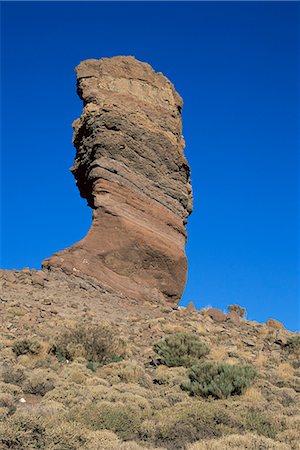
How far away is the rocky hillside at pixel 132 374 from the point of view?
27.3ft

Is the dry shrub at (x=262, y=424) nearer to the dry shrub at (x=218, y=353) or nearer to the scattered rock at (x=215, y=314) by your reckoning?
the dry shrub at (x=218, y=353)

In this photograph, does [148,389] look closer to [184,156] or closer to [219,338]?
[219,338]

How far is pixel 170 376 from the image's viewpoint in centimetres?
1367

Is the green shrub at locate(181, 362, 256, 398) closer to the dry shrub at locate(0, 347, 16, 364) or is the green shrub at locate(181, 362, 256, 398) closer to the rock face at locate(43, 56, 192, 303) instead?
the dry shrub at locate(0, 347, 16, 364)

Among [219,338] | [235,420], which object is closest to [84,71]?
[219,338]

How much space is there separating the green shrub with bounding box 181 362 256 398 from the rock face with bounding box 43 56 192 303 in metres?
10.4

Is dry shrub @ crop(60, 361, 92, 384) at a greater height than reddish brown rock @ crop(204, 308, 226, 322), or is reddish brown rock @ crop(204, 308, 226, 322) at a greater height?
reddish brown rock @ crop(204, 308, 226, 322)

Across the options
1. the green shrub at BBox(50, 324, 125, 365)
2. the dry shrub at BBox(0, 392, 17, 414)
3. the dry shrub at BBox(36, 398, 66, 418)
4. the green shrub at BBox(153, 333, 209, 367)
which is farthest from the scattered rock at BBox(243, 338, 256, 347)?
the dry shrub at BBox(0, 392, 17, 414)

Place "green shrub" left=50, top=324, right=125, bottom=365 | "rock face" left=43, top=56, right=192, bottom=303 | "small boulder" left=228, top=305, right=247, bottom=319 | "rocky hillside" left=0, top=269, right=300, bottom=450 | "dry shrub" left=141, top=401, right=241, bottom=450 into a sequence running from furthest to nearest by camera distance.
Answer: "small boulder" left=228, top=305, right=247, bottom=319, "rock face" left=43, top=56, right=192, bottom=303, "green shrub" left=50, top=324, right=125, bottom=365, "dry shrub" left=141, top=401, right=241, bottom=450, "rocky hillside" left=0, top=269, right=300, bottom=450

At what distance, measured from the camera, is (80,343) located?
15242 mm

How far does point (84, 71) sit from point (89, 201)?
301 inches

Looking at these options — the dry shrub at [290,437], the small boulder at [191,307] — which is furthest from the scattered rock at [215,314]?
the dry shrub at [290,437]

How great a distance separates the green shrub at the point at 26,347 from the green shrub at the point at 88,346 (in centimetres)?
A: 61

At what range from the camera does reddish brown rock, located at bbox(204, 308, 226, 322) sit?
23.2 meters
